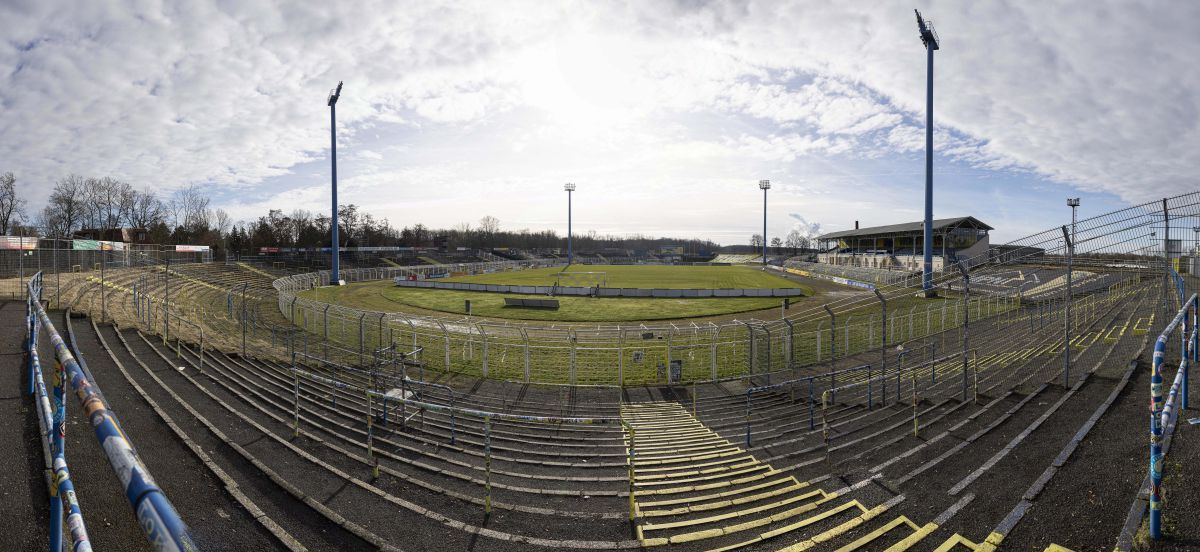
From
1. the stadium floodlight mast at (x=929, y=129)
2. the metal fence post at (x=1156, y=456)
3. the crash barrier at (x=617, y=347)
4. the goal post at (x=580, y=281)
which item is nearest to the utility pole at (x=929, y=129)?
the stadium floodlight mast at (x=929, y=129)

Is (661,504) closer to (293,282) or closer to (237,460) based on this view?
(237,460)

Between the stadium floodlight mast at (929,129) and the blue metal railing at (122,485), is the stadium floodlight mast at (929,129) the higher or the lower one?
the higher one

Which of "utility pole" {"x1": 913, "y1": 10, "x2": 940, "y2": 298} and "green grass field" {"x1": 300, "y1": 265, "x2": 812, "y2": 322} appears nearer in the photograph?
"green grass field" {"x1": 300, "y1": 265, "x2": 812, "y2": 322}

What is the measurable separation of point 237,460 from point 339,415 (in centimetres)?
358

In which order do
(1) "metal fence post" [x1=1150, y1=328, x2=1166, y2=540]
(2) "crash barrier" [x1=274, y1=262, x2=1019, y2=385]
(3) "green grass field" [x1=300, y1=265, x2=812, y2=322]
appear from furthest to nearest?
(3) "green grass field" [x1=300, y1=265, x2=812, y2=322] → (2) "crash barrier" [x1=274, y1=262, x2=1019, y2=385] → (1) "metal fence post" [x1=1150, y1=328, x2=1166, y2=540]

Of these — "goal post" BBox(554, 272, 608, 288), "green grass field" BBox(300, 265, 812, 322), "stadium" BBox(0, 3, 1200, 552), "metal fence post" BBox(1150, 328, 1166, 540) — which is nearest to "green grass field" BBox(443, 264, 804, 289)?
"goal post" BBox(554, 272, 608, 288)

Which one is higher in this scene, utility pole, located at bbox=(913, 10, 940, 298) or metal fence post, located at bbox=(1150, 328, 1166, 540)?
utility pole, located at bbox=(913, 10, 940, 298)

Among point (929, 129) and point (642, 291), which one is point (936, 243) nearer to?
point (929, 129)

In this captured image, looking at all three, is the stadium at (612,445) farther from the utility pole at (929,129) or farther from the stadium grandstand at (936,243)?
the stadium grandstand at (936,243)

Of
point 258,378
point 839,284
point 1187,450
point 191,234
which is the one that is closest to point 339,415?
point 258,378

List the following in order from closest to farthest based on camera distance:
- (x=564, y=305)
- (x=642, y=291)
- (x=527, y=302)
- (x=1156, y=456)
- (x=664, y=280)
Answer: (x=1156, y=456) < (x=527, y=302) < (x=564, y=305) < (x=642, y=291) < (x=664, y=280)

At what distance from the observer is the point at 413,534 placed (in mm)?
6438

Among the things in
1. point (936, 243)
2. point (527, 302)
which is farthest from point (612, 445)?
point (936, 243)

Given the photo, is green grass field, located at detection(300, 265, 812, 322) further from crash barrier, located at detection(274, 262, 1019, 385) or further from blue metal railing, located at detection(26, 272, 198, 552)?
blue metal railing, located at detection(26, 272, 198, 552)
